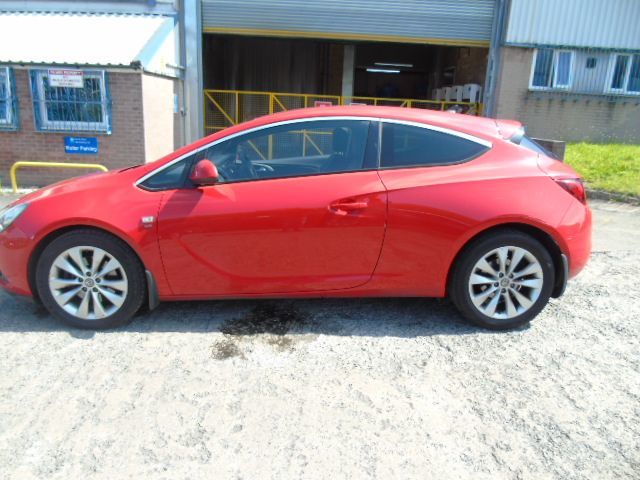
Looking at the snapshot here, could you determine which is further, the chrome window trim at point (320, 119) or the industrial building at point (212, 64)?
the industrial building at point (212, 64)

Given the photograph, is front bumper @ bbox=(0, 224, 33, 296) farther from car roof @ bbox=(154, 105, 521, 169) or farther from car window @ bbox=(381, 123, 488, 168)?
car window @ bbox=(381, 123, 488, 168)

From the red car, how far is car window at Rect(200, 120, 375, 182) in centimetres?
1

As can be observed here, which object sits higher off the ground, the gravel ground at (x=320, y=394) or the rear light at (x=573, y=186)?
the rear light at (x=573, y=186)

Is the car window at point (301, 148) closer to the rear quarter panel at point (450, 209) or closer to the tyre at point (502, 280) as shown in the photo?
the rear quarter panel at point (450, 209)

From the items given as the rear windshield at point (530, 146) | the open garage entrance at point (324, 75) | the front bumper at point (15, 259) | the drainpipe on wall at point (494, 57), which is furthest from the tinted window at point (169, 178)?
the drainpipe on wall at point (494, 57)

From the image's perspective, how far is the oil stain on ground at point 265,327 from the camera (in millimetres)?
3354

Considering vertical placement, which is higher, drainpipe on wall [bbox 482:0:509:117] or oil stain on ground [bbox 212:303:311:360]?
drainpipe on wall [bbox 482:0:509:117]

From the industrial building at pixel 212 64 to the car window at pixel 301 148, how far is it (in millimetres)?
6920

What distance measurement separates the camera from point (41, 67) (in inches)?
372

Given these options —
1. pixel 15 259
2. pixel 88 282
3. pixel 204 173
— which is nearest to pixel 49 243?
pixel 15 259

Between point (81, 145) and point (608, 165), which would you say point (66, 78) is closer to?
point (81, 145)

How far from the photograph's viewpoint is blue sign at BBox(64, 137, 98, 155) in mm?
9844

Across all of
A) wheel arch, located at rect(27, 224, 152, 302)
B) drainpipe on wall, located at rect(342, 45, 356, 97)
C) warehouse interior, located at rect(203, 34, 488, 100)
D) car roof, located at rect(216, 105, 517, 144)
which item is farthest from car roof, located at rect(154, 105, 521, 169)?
drainpipe on wall, located at rect(342, 45, 356, 97)

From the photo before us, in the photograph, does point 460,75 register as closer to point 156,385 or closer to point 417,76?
point 417,76
